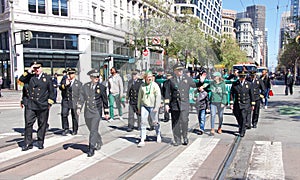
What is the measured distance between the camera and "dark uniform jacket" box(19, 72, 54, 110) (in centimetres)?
727

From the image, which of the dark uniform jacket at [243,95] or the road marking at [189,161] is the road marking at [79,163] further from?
the dark uniform jacket at [243,95]

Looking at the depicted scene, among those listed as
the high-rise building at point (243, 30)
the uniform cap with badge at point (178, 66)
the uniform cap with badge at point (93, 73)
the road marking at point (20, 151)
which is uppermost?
the high-rise building at point (243, 30)

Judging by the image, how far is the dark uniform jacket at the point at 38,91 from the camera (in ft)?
23.8

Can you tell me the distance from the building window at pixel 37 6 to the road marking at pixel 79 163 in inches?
1053

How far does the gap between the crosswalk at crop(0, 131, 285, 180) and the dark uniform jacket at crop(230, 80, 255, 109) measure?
3.89 ft

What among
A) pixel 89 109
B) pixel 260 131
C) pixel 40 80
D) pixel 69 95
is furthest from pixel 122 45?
pixel 260 131

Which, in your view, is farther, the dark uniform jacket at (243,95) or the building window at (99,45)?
the dark uniform jacket at (243,95)

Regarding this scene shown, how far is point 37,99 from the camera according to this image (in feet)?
23.9

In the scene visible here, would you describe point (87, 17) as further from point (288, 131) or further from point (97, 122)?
point (288, 131)

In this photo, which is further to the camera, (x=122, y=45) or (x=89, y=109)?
(x=89, y=109)

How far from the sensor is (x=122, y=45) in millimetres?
5309

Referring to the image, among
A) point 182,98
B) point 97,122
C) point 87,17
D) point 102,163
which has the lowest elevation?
point 102,163

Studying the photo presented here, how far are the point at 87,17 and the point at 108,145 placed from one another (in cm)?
308

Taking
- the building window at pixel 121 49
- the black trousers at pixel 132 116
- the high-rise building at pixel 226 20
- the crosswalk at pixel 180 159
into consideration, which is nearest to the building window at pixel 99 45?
the building window at pixel 121 49
